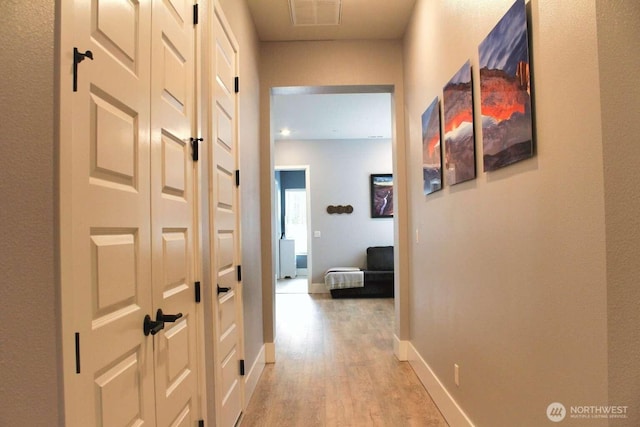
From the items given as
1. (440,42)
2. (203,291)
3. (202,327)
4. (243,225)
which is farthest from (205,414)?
(440,42)

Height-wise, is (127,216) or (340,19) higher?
(340,19)

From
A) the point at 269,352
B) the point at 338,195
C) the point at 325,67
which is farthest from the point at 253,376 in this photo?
the point at 338,195

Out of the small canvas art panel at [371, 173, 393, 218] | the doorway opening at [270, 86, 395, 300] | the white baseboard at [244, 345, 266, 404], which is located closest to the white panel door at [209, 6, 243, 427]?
the white baseboard at [244, 345, 266, 404]

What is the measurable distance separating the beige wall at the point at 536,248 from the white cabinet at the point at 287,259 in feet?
22.6

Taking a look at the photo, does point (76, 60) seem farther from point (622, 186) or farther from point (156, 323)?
point (622, 186)

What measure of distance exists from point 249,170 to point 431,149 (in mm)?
1421

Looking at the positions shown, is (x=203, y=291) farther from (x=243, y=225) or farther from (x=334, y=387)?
(x=334, y=387)

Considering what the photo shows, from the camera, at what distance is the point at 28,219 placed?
0.74 meters

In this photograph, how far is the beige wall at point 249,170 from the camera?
8.82ft

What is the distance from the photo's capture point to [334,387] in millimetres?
2891

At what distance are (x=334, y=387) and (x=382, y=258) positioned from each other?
4.24 metres

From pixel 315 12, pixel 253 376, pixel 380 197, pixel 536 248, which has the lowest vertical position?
pixel 253 376

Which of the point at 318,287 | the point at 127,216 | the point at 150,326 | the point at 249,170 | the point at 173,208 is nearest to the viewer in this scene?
the point at 127,216

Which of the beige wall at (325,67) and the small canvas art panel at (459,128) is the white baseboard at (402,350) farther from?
the small canvas art panel at (459,128)
